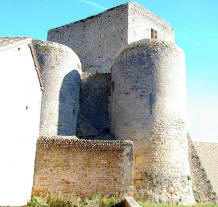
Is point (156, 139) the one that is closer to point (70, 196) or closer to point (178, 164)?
point (178, 164)

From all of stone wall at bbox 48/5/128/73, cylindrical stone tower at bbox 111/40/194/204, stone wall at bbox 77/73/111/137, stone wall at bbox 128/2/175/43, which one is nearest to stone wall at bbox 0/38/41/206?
cylindrical stone tower at bbox 111/40/194/204

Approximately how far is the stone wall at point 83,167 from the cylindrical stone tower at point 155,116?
1.67m

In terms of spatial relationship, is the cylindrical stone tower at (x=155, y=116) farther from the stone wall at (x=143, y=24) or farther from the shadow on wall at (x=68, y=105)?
the stone wall at (x=143, y=24)

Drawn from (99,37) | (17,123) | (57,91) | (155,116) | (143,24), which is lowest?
(17,123)

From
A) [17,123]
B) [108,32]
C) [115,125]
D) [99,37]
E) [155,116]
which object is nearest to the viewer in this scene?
[17,123]

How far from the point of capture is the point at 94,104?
15023 millimetres

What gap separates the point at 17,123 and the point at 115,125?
18.0ft

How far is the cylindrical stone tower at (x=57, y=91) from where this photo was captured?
40.8ft

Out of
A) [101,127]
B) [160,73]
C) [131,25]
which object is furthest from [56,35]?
[160,73]

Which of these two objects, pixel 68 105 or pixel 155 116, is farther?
pixel 68 105

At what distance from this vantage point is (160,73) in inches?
481

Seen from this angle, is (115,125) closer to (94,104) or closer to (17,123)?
(94,104)

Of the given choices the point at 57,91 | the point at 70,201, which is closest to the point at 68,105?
the point at 57,91

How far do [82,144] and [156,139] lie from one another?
333 cm
